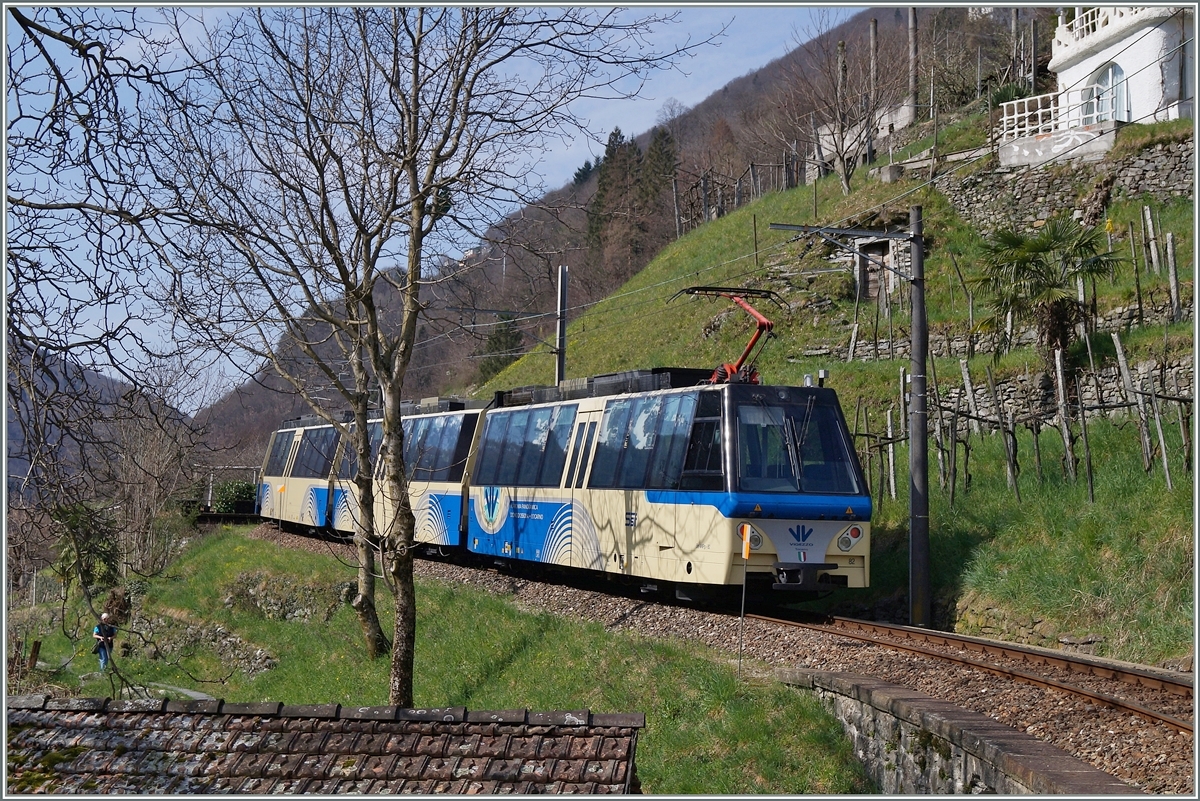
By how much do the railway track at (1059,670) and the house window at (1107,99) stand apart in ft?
85.4

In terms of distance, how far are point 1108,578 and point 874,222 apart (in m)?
25.8

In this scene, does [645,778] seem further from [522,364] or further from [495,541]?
[522,364]

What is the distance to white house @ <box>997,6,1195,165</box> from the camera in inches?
1286

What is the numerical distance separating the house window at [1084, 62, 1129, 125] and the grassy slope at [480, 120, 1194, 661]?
3.14m

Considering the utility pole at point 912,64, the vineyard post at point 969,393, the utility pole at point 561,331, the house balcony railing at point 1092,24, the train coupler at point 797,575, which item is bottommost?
Answer: the train coupler at point 797,575

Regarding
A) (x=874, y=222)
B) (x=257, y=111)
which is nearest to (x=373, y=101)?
(x=257, y=111)

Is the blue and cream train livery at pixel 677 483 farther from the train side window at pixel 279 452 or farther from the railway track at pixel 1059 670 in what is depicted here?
the train side window at pixel 279 452

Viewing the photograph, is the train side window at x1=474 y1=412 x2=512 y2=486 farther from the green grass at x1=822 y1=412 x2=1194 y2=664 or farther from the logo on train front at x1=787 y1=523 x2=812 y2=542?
the logo on train front at x1=787 y1=523 x2=812 y2=542

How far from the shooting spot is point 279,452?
34.7m


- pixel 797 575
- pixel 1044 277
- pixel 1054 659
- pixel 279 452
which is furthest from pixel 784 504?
pixel 279 452

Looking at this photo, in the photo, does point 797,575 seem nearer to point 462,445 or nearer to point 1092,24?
point 462,445

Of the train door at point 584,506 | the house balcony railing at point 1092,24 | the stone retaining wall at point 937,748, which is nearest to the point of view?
the stone retaining wall at point 937,748

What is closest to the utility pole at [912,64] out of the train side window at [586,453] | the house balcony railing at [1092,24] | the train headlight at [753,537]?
the house balcony railing at [1092,24]

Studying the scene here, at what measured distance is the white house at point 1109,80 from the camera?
107ft
